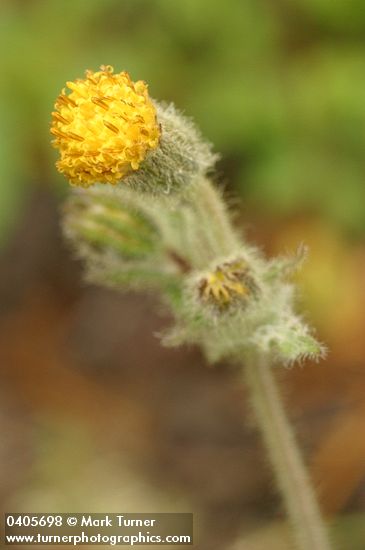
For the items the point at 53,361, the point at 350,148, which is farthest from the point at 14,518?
the point at 350,148

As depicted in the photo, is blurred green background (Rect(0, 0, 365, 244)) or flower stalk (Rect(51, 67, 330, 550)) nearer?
flower stalk (Rect(51, 67, 330, 550))

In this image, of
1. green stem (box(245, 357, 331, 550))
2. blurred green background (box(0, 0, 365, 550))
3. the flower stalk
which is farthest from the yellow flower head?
blurred green background (box(0, 0, 365, 550))

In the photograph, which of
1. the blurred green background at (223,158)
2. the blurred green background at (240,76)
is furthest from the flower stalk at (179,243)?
the blurred green background at (240,76)

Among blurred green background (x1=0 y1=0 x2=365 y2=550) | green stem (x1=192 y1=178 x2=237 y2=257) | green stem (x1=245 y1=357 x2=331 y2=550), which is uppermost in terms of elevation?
blurred green background (x1=0 y1=0 x2=365 y2=550)

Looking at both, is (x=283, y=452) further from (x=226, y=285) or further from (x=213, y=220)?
(x=213, y=220)

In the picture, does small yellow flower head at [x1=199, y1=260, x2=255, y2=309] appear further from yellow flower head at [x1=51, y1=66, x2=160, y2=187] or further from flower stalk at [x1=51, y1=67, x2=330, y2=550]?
yellow flower head at [x1=51, y1=66, x2=160, y2=187]

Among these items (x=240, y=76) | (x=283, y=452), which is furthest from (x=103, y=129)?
(x=240, y=76)

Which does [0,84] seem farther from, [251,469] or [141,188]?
[251,469]
